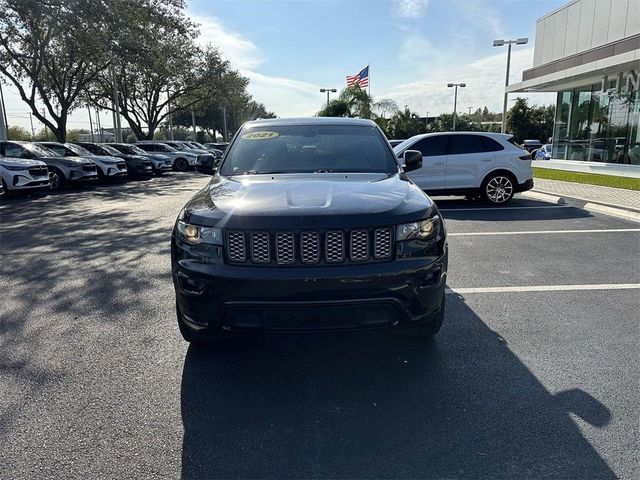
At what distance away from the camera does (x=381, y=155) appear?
14.6 ft

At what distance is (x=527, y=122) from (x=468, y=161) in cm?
4772

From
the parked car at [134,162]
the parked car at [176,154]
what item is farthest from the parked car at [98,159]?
the parked car at [176,154]

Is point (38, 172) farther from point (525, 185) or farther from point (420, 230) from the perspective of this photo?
point (420, 230)

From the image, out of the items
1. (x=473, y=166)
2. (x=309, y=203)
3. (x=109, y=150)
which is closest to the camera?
(x=309, y=203)

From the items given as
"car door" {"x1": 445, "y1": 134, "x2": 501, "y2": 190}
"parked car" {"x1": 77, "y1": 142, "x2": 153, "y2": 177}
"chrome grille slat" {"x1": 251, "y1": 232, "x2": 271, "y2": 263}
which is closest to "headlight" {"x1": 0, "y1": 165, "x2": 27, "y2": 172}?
"parked car" {"x1": 77, "y1": 142, "x2": 153, "y2": 177}

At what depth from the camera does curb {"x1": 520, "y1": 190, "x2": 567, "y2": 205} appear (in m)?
11.4

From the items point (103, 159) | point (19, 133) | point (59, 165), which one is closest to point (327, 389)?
point (59, 165)

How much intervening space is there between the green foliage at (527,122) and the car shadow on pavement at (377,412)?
54633mm

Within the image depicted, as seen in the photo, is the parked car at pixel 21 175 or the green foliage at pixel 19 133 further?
the green foliage at pixel 19 133

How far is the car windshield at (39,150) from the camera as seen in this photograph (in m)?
15.0

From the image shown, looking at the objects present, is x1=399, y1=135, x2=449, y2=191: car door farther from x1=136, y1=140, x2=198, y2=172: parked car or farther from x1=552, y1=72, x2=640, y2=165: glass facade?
x1=136, y1=140, x2=198, y2=172: parked car

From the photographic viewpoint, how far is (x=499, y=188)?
10984mm

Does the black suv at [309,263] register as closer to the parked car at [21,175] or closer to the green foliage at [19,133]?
the parked car at [21,175]

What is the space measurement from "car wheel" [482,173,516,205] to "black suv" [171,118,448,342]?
8.37 m
